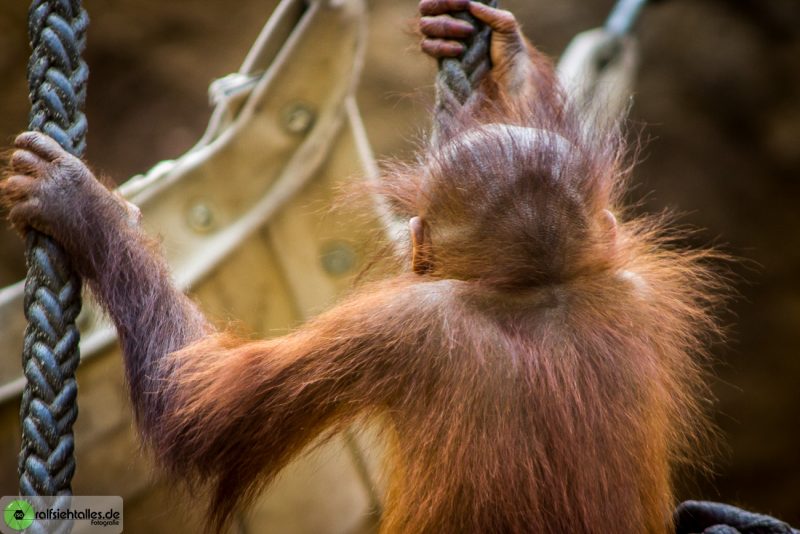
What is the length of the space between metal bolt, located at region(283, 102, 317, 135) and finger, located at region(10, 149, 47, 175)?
5.34ft

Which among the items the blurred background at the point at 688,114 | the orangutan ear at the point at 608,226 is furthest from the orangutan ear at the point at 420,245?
the blurred background at the point at 688,114

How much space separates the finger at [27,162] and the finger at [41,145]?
0.04 feet

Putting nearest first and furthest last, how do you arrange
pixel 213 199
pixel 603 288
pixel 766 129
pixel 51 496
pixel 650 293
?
pixel 51 496
pixel 603 288
pixel 650 293
pixel 213 199
pixel 766 129

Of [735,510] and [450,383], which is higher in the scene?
[450,383]

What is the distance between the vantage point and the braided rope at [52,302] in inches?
77.2

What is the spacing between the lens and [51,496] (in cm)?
196

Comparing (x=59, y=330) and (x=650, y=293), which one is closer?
(x=59, y=330)

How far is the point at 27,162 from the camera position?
2.21m

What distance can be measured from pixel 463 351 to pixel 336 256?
1969 mm

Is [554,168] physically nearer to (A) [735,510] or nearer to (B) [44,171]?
(A) [735,510]

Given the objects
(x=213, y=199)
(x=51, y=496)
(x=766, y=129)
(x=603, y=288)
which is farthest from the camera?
(x=766, y=129)

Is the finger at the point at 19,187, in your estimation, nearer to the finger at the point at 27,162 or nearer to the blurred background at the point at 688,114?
the finger at the point at 27,162

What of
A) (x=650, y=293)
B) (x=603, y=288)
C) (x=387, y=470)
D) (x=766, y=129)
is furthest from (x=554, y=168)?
(x=766, y=129)

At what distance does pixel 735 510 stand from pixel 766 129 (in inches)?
153
